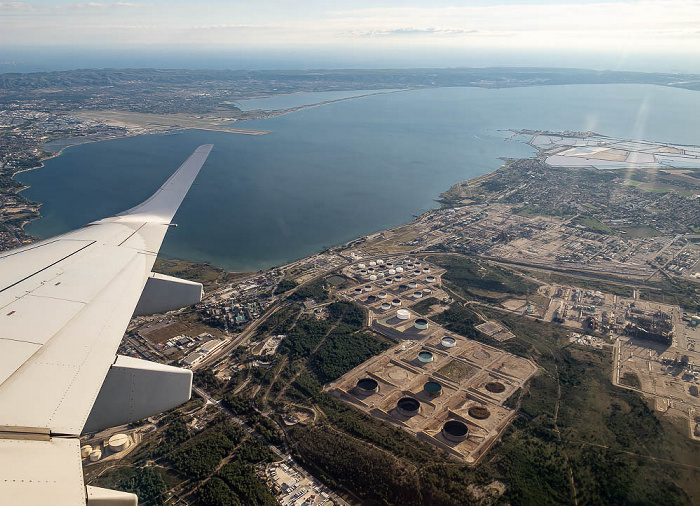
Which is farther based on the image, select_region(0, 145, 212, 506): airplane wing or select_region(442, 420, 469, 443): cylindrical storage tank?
select_region(442, 420, 469, 443): cylindrical storage tank

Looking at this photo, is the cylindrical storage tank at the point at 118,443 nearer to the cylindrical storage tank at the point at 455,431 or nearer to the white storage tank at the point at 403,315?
the cylindrical storage tank at the point at 455,431

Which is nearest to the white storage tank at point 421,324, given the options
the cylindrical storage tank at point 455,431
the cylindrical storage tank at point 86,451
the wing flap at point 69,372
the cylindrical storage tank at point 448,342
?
the cylindrical storage tank at point 448,342

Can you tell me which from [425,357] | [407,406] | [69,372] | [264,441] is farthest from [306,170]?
[69,372]

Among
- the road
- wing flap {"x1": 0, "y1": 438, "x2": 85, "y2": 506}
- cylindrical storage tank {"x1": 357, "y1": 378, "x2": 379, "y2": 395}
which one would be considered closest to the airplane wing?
wing flap {"x1": 0, "y1": 438, "x2": 85, "y2": 506}

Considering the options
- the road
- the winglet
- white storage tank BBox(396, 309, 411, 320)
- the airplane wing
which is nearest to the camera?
the airplane wing

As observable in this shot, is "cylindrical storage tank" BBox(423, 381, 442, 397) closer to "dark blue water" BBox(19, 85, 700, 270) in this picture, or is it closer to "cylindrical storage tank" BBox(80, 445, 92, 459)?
"cylindrical storage tank" BBox(80, 445, 92, 459)

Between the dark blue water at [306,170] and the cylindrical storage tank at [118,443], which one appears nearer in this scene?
the cylindrical storage tank at [118,443]

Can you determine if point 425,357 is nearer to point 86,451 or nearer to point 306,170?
point 86,451
